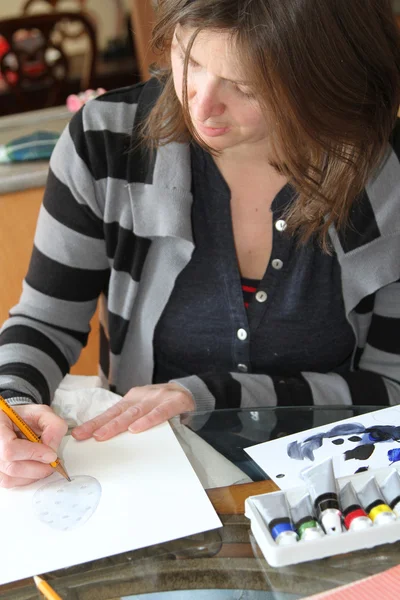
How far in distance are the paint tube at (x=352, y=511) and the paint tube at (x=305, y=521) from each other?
0.03 meters

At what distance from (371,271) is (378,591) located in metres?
0.49

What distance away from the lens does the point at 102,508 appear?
685mm

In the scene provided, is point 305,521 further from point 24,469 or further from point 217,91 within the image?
point 217,91

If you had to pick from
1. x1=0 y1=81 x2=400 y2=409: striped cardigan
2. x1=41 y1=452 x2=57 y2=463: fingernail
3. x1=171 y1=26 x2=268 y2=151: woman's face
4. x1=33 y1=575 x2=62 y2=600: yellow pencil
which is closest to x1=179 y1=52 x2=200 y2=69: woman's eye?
x1=171 y1=26 x2=268 y2=151: woman's face

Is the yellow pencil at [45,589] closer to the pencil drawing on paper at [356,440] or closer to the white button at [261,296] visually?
the pencil drawing on paper at [356,440]

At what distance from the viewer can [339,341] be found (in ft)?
3.41

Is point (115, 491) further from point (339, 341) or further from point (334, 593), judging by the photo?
point (339, 341)

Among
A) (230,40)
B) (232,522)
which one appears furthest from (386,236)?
(232,522)

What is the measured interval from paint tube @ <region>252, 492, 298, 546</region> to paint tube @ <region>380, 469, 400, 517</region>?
3.4 inches

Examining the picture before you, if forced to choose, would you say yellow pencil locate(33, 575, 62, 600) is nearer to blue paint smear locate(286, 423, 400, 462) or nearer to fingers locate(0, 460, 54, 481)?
fingers locate(0, 460, 54, 481)

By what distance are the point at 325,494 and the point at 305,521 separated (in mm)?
37

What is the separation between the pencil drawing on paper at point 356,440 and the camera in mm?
753

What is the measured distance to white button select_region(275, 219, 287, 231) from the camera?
0.99 m

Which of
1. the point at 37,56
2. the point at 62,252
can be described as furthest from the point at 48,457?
the point at 37,56
